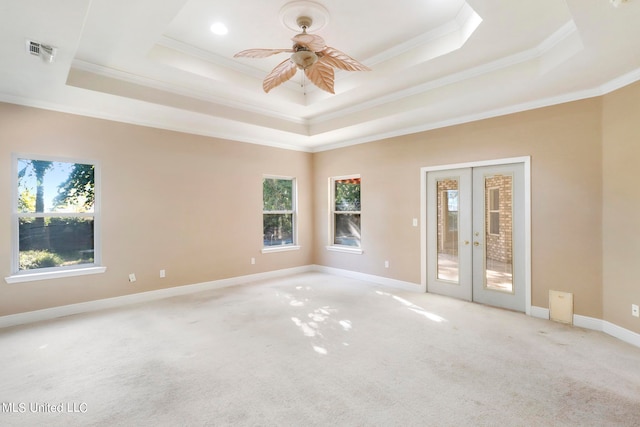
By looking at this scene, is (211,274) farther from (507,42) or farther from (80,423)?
(507,42)

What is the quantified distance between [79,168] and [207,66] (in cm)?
230

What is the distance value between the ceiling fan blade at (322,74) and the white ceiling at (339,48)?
0.49 m

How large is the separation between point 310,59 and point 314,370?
284 centimetres

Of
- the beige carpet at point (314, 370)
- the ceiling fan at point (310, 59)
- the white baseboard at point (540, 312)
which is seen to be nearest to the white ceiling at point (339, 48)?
the ceiling fan at point (310, 59)

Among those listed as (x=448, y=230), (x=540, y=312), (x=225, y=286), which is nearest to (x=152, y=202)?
(x=225, y=286)

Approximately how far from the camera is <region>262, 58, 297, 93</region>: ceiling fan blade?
3.20 metres

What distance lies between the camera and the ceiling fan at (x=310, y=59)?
2.85 m

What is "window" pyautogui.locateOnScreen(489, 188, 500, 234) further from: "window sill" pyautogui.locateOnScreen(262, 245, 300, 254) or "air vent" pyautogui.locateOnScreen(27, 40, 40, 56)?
"air vent" pyautogui.locateOnScreen(27, 40, 40, 56)

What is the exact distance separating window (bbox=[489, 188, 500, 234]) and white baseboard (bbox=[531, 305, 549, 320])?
3.55 feet

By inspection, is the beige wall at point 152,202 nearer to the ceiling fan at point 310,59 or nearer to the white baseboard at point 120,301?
the white baseboard at point 120,301

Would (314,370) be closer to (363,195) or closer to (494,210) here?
(494,210)

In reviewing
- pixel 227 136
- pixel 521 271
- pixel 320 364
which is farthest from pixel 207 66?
pixel 521 271

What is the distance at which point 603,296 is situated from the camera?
11.6ft

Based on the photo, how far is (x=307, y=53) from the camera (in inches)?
113
